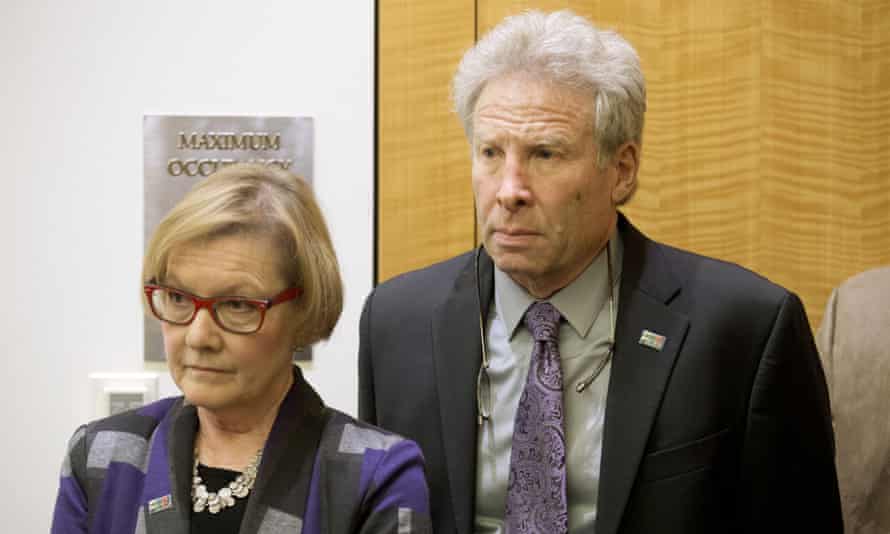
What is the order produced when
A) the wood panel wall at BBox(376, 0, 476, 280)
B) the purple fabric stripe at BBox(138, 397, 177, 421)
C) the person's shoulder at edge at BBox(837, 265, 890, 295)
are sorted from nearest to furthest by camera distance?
the purple fabric stripe at BBox(138, 397, 177, 421)
the person's shoulder at edge at BBox(837, 265, 890, 295)
the wood panel wall at BBox(376, 0, 476, 280)

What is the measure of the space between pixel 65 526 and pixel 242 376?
11.3 inches

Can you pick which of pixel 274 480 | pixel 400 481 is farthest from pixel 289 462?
pixel 400 481

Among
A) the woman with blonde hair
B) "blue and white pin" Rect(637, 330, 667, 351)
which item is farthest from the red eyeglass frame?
"blue and white pin" Rect(637, 330, 667, 351)

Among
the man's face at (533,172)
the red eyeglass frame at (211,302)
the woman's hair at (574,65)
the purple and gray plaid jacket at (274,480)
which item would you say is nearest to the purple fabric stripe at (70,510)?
the purple and gray plaid jacket at (274,480)

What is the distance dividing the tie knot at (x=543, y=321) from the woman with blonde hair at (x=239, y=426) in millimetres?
331

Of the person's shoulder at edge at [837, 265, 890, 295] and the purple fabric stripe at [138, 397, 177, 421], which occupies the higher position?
the person's shoulder at edge at [837, 265, 890, 295]

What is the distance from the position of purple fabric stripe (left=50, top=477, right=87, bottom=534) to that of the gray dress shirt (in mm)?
576

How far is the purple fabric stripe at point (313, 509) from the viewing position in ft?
4.41

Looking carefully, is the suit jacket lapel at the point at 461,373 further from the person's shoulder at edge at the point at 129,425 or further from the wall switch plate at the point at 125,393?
the wall switch plate at the point at 125,393

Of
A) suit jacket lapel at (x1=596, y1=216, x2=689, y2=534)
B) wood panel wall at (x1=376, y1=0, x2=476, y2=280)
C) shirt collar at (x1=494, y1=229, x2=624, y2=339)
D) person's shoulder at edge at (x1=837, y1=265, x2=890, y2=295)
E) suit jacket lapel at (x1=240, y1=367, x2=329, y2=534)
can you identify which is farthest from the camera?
wood panel wall at (x1=376, y1=0, x2=476, y2=280)

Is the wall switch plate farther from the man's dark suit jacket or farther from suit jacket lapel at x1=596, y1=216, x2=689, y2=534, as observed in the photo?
suit jacket lapel at x1=596, y1=216, x2=689, y2=534

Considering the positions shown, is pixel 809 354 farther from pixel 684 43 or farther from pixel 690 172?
pixel 684 43

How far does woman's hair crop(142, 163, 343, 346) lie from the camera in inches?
53.4

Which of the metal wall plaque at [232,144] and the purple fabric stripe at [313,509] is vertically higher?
→ the metal wall plaque at [232,144]
